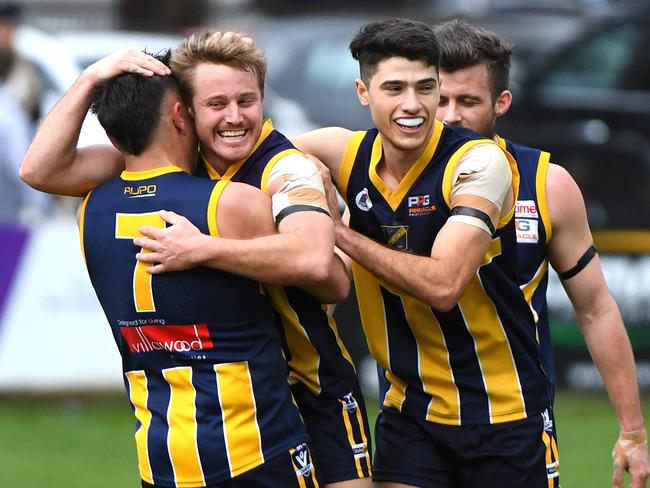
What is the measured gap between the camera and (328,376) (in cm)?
526

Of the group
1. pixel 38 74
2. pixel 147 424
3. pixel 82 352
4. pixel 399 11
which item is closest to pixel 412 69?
pixel 147 424

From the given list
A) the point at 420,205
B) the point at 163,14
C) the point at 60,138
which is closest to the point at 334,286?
the point at 420,205

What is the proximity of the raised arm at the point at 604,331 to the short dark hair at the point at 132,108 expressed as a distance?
5.07ft

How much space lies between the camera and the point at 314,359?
5230 millimetres

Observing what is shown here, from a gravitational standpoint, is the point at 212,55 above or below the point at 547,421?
above

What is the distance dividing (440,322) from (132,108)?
4.59 ft

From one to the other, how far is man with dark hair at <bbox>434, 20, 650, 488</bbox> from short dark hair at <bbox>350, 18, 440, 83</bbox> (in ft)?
1.35

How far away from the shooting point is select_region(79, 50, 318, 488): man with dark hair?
484cm

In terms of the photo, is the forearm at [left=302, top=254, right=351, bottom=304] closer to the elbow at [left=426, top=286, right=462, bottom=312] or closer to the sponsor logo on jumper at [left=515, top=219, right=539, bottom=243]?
the elbow at [left=426, top=286, right=462, bottom=312]

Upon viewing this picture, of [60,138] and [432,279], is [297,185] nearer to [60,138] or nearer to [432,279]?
[432,279]

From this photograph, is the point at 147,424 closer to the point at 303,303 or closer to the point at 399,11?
the point at 303,303

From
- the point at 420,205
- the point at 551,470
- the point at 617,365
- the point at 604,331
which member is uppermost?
the point at 420,205

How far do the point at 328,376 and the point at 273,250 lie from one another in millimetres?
705

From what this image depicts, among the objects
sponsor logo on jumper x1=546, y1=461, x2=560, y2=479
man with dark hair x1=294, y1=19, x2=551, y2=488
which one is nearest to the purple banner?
man with dark hair x1=294, y1=19, x2=551, y2=488
